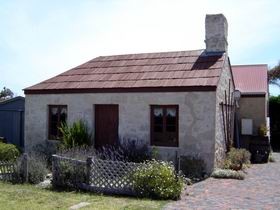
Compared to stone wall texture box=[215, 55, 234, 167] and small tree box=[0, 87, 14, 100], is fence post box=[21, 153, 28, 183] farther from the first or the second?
small tree box=[0, 87, 14, 100]

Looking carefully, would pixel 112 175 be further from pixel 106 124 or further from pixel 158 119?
pixel 106 124

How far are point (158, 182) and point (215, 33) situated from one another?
27.4ft

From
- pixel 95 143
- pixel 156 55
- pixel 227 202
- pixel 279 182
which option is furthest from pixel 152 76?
pixel 227 202

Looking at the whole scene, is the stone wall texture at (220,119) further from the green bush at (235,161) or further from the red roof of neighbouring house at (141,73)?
the red roof of neighbouring house at (141,73)

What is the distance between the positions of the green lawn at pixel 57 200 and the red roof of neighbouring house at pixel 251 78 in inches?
517

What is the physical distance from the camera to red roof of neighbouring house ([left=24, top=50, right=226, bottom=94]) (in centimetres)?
1445

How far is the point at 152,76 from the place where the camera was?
15352mm

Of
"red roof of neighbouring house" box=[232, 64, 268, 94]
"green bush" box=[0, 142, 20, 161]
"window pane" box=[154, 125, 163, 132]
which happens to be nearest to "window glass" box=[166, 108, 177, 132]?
"window pane" box=[154, 125, 163, 132]

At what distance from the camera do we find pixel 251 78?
23500 mm

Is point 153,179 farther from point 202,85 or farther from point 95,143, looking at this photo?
point 95,143

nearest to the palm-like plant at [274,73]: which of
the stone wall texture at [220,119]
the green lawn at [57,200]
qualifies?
the stone wall texture at [220,119]

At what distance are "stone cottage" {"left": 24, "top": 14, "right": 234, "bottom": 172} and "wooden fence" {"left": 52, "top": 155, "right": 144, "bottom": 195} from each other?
3.72 m

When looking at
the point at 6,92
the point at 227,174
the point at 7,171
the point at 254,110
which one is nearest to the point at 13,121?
the point at 7,171

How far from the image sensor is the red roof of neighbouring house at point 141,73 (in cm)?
1445
